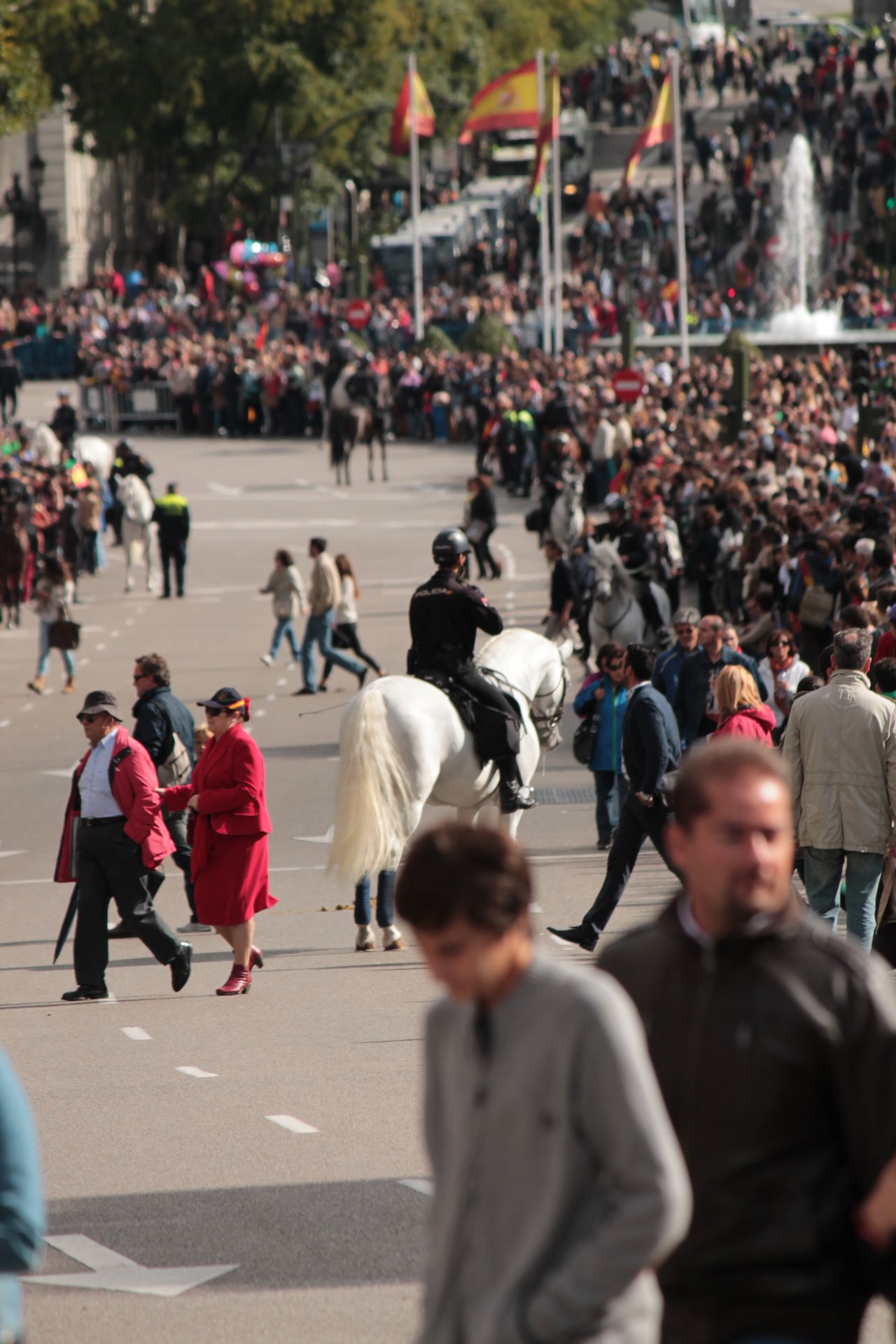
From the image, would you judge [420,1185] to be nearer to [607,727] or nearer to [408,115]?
[607,727]

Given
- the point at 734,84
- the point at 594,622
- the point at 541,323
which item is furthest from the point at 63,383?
the point at 594,622

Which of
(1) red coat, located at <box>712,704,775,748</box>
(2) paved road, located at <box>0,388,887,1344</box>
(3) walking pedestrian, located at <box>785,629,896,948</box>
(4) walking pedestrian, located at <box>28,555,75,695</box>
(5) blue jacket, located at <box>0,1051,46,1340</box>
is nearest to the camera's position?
(5) blue jacket, located at <box>0,1051,46,1340</box>

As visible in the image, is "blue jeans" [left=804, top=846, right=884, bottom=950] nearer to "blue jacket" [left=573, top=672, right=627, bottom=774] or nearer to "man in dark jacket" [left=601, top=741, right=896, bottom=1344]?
"blue jacket" [left=573, top=672, right=627, bottom=774]

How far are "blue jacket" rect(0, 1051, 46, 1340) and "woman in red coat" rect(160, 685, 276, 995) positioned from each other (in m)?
7.18

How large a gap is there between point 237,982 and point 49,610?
12319mm

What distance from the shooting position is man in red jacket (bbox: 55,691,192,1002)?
10.9 meters

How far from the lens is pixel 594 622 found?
1870 centimetres

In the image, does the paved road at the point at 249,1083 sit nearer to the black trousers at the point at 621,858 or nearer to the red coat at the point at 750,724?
the black trousers at the point at 621,858

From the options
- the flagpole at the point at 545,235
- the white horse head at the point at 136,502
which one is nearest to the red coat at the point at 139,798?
the white horse head at the point at 136,502

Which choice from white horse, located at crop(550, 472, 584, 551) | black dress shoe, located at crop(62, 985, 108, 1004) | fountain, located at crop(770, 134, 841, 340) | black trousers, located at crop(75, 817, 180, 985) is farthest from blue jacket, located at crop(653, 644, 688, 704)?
fountain, located at crop(770, 134, 841, 340)

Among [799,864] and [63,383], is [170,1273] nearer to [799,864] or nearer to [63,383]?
[799,864]

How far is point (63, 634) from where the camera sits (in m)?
21.8

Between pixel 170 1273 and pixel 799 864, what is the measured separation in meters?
4.50

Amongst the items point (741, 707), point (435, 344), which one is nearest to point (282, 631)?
point (741, 707)
